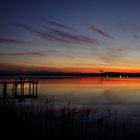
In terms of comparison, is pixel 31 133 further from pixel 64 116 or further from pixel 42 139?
pixel 64 116

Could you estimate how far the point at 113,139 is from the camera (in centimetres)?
1334

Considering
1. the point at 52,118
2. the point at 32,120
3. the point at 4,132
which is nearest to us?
the point at 4,132

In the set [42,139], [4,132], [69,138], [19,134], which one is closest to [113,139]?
[69,138]

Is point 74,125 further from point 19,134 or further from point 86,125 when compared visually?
point 19,134

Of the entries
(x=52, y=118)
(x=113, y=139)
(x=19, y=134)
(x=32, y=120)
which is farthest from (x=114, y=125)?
(x=19, y=134)

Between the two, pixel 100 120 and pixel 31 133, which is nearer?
pixel 31 133

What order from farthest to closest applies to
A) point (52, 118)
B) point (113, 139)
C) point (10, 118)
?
point (52, 118), point (10, 118), point (113, 139)

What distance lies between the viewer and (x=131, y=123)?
1766 centimetres

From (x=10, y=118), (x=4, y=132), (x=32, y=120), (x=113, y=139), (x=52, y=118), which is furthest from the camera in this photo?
(x=52, y=118)

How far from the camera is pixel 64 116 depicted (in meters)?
18.7

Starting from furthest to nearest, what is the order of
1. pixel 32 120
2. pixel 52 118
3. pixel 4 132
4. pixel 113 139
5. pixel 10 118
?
pixel 52 118 < pixel 32 120 < pixel 10 118 < pixel 113 139 < pixel 4 132

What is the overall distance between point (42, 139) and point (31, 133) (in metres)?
1.05

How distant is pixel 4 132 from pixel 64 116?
6.96 metres

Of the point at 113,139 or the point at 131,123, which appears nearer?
the point at 113,139
